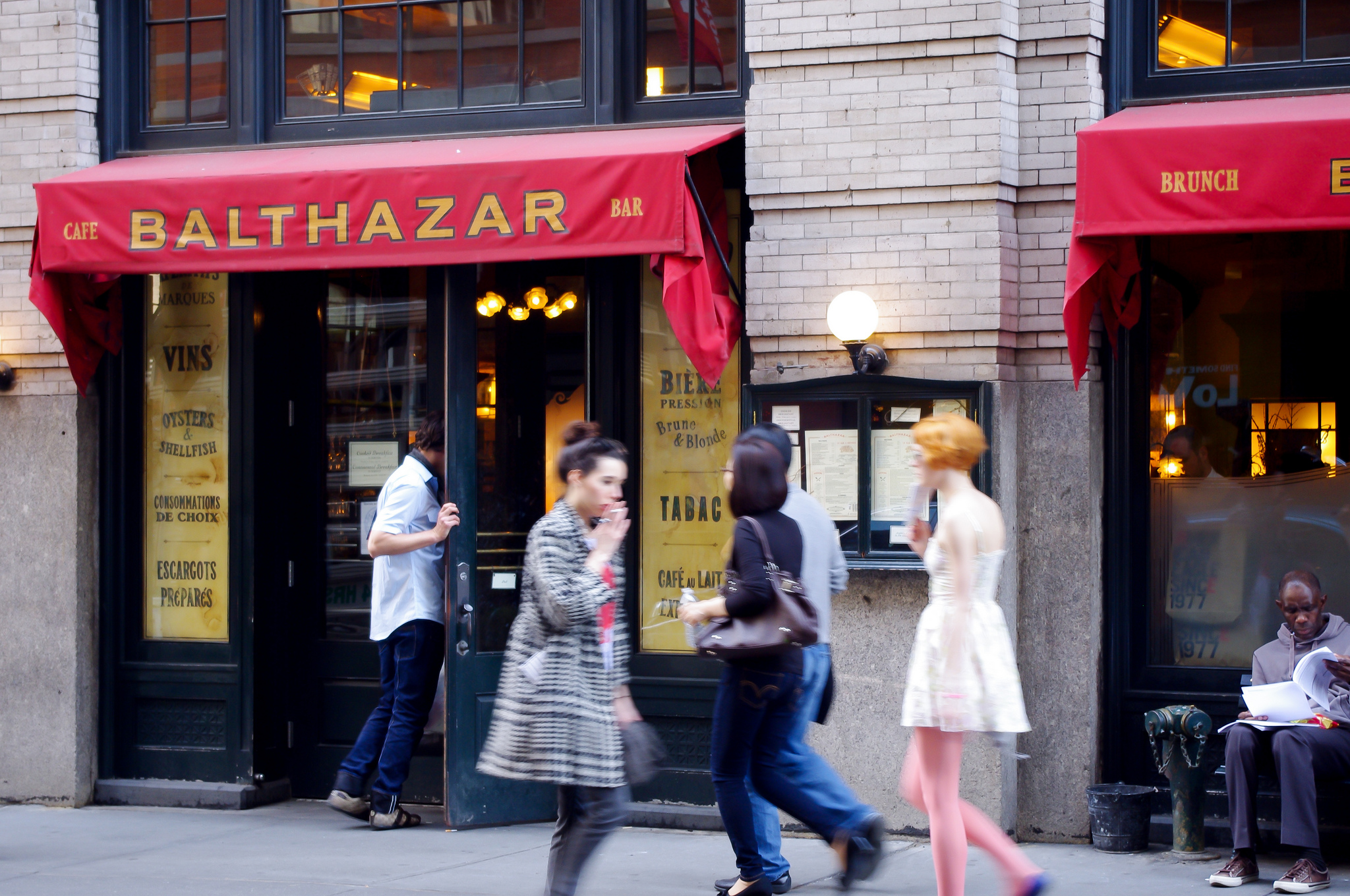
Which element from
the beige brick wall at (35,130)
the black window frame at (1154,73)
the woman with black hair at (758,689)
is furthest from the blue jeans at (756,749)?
the beige brick wall at (35,130)

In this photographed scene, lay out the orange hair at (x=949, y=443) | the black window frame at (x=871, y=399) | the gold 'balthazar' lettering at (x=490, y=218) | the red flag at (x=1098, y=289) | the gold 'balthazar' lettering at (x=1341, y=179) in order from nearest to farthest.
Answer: the orange hair at (x=949, y=443) → the gold 'balthazar' lettering at (x=1341, y=179) → the red flag at (x=1098, y=289) → the black window frame at (x=871, y=399) → the gold 'balthazar' lettering at (x=490, y=218)

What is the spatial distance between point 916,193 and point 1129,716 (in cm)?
259

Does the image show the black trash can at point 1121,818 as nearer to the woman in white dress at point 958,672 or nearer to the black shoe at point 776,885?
the black shoe at point 776,885

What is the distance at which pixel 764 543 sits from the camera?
18.0 feet

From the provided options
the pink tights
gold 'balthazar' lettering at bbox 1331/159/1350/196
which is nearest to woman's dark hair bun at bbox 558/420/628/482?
the pink tights

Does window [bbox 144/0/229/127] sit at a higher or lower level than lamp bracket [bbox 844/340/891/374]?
higher

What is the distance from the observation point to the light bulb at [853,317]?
7.08 metres

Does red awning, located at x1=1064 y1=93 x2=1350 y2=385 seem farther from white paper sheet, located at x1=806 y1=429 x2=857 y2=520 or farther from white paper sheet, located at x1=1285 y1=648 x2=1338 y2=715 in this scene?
white paper sheet, located at x1=1285 y1=648 x2=1338 y2=715

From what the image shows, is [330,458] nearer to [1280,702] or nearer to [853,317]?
[853,317]

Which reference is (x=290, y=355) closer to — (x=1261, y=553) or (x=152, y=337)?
(x=152, y=337)

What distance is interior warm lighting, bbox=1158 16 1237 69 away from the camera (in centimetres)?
723

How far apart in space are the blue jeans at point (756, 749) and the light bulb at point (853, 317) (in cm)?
203

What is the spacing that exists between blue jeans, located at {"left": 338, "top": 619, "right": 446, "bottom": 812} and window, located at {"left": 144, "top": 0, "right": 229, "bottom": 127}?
305 centimetres

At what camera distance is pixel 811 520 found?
5867mm
